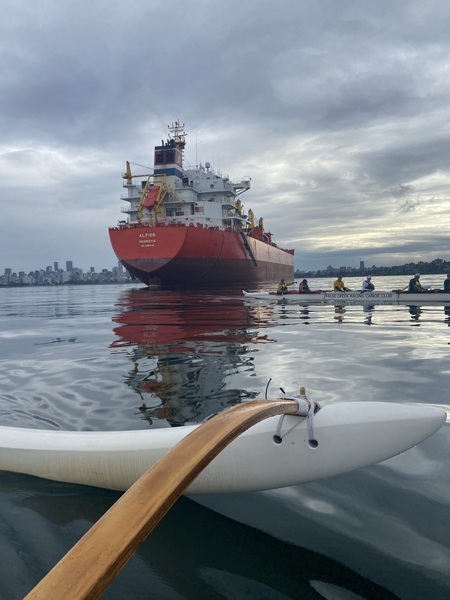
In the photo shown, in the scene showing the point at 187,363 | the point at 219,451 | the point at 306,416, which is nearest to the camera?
the point at 219,451

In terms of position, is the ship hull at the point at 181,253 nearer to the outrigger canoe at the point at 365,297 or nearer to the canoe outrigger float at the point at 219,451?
the outrigger canoe at the point at 365,297

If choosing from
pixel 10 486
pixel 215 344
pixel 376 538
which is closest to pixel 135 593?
pixel 376 538

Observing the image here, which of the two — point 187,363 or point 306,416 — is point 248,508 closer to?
point 306,416

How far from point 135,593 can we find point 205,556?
443 mm

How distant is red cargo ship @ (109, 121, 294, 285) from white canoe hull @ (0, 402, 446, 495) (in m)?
26.7

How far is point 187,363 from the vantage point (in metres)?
7.66

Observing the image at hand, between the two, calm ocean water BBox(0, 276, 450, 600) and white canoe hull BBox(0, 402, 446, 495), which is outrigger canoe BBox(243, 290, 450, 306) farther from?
white canoe hull BBox(0, 402, 446, 495)

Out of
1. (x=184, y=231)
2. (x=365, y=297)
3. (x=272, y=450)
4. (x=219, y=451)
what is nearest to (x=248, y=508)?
(x=272, y=450)

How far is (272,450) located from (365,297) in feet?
62.9

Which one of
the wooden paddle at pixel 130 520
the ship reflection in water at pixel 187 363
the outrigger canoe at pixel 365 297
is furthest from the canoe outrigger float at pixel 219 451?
the outrigger canoe at pixel 365 297

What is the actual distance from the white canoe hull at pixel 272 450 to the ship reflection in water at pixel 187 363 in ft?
4.45

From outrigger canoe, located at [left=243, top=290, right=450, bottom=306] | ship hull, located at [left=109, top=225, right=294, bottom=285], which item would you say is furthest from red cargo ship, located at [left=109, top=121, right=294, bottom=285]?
outrigger canoe, located at [left=243, top=290, right=450, bottom=306]

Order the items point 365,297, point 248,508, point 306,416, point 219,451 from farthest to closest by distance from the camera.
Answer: point 365,297, point 248,508, point 306,416, point 219,451

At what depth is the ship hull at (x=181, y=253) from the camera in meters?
29.8
